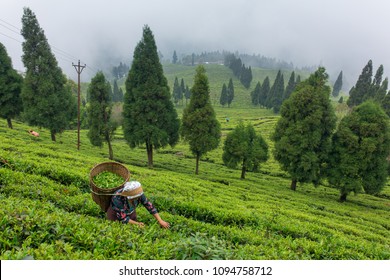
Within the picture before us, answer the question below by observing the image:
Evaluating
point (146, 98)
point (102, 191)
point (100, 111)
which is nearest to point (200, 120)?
point (146, 98)

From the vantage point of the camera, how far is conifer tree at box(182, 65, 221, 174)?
26.7 meters

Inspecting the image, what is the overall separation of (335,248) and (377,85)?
85.5 meters

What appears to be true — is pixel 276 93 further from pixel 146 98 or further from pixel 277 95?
pixel 146 98

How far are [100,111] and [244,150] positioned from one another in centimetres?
1920

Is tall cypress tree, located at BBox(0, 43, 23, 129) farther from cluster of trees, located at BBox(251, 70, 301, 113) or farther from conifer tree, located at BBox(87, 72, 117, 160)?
cluster of trees, located at BBox(251, 70, 301, 113)

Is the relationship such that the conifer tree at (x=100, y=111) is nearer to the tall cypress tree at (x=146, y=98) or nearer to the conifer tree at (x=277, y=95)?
the tall cypress tree at (x=146, y=98)

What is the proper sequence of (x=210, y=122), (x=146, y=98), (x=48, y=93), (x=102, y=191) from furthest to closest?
(x=48, y=93), (x=210, y=122), (x=146, y=98), (x=102, y=191)

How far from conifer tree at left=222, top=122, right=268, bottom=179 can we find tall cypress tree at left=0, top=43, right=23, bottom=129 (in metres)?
31.6

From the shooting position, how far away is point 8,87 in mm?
33375

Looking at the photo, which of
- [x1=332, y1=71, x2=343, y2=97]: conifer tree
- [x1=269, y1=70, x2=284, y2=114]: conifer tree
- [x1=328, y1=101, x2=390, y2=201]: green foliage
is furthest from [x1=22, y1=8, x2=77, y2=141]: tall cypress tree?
[x1=332, y1=71, x2=343, y2=97]: conifer tree

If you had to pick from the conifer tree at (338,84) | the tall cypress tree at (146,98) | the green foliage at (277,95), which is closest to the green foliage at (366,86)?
the green foliage at (277,95)

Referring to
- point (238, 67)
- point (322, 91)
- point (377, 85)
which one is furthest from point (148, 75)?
point (238, 67)

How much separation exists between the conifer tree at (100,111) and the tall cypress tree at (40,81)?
13.2ft

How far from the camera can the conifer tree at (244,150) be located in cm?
2992
